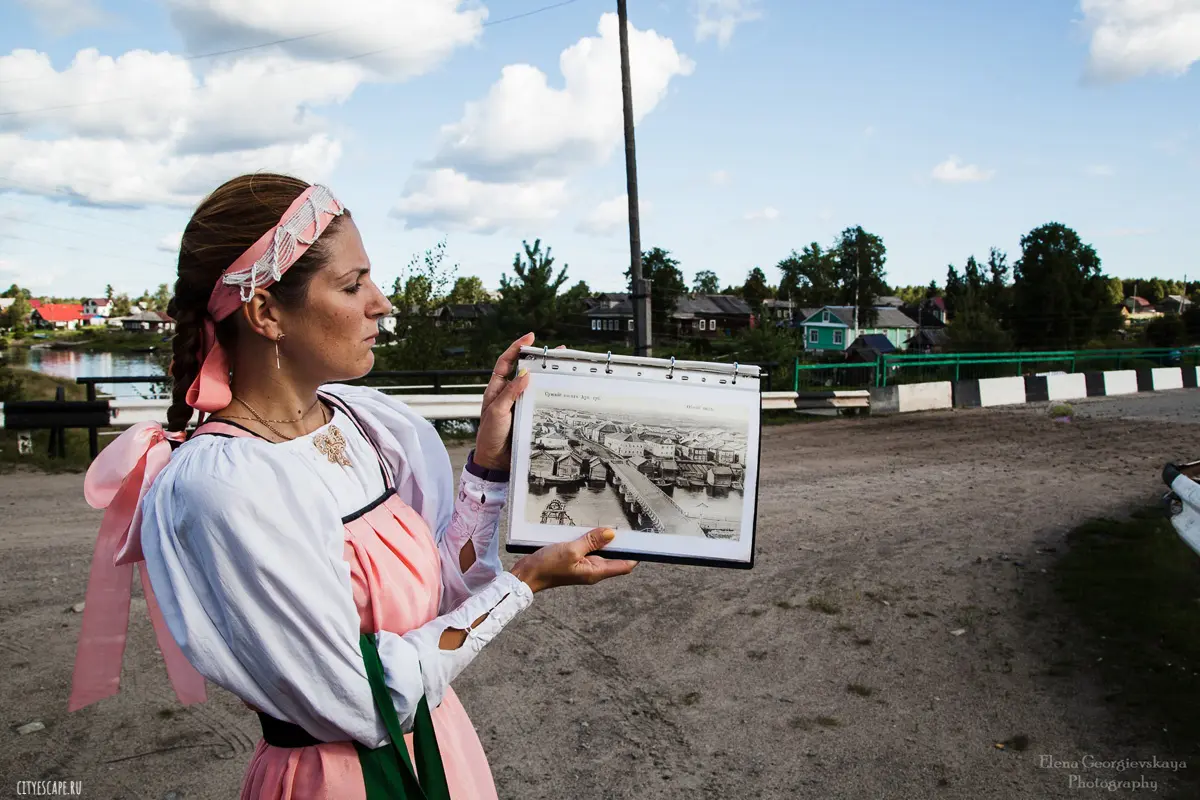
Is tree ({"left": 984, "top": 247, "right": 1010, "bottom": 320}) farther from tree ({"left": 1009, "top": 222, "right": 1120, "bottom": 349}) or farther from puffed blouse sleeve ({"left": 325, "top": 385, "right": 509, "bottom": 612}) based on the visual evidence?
puffed blouse sleeve ({"left": 325, "top": 385, "right": 509, "bottom": 612})

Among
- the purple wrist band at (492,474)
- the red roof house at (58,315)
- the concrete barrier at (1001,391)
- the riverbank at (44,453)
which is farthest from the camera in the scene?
the red roof house at (58,315)

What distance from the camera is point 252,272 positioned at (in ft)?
5.27

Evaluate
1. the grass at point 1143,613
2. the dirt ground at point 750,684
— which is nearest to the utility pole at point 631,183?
the dirt ground at point 750,684

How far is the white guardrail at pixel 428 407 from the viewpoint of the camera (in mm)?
10703

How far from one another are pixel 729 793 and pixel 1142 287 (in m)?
176

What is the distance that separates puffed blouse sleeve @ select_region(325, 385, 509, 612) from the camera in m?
1.94

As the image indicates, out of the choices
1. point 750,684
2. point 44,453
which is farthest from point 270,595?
point 44,453

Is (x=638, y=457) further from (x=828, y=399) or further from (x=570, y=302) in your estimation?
(x=570, y=302)

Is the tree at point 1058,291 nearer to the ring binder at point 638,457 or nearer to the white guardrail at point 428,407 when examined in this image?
the white guardrail at point 428,407

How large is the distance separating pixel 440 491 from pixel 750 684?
10.1ft

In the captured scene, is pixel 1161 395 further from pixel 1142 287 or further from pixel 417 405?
pixel 1142 287

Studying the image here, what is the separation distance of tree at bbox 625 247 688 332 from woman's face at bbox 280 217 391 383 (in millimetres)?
60673

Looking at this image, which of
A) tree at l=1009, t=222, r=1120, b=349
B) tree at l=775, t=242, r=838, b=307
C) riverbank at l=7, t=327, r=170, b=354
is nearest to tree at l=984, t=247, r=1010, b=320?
tree at l=1009, t=222, r=1120, b=349

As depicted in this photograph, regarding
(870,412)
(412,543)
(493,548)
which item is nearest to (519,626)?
(493,548)
